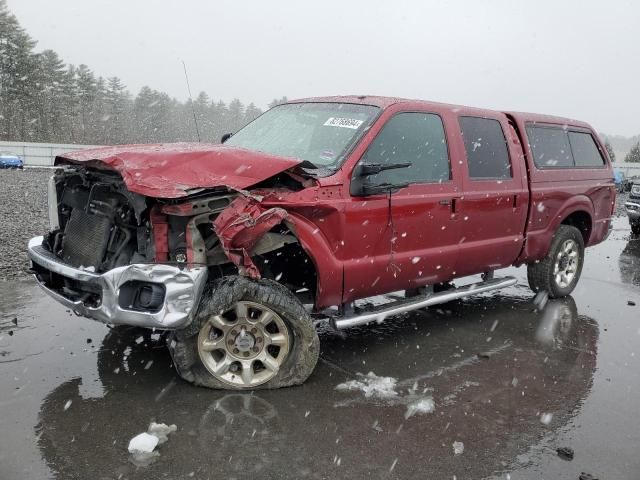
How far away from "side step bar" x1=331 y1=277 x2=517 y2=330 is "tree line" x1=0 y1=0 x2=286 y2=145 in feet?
95.9

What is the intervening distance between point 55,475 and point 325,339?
2.57m

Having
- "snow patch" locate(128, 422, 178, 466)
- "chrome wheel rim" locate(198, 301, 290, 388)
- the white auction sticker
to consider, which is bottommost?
"snow patch" locate(128, 422, 178, 466)

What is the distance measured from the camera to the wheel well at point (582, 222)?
21.8 feet

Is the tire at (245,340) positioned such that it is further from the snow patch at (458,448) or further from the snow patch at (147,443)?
the snow patch at (458,448)

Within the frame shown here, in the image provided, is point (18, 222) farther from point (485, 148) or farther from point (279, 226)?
point (485, 148)

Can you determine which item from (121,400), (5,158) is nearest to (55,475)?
(121,400)

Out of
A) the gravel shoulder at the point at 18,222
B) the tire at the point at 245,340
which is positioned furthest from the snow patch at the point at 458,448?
the gravel shoulder at the point at 18,222

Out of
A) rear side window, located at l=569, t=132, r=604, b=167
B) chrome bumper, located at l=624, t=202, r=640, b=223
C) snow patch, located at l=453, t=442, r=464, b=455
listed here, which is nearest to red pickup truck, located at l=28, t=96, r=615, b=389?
snow patch, located at l=453, t=442, r=464, b=455

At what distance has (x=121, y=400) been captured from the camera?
3.54 meters

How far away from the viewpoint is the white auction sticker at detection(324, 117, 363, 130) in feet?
14.2

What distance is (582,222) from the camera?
268 inches

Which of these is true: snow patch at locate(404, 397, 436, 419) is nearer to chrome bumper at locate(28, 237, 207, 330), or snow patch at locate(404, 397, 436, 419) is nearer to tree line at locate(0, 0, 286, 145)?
chrome bumper at locate(28, 237, 207, 330)

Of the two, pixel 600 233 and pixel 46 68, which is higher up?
pixel 46 68

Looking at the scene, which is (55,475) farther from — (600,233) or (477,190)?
(600,233)
